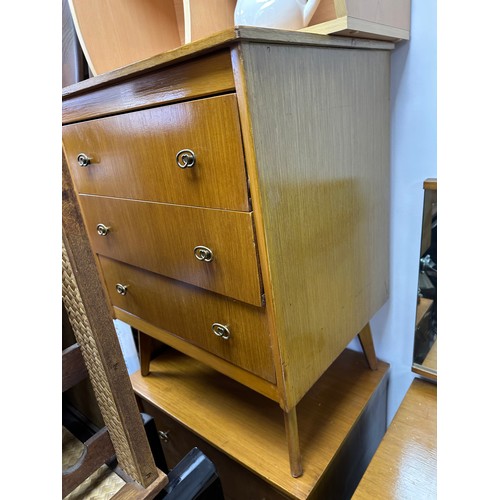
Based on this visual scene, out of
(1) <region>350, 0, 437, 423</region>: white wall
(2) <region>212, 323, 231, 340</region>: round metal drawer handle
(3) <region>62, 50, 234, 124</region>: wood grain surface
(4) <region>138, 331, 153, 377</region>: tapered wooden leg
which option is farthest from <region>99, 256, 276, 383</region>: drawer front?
(1) <region>350, 0, 437, 423</region>: white wall

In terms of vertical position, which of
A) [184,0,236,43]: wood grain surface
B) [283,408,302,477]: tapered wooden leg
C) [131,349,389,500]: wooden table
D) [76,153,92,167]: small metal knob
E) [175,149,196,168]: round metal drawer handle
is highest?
[184,0,236,43]: wood grain surface

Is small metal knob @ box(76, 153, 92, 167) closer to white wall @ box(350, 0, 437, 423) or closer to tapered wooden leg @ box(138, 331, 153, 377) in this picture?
tapered wooden leg @ box(138, 331, 153, 377)

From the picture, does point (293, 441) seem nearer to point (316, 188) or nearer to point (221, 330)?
point (221, 330)

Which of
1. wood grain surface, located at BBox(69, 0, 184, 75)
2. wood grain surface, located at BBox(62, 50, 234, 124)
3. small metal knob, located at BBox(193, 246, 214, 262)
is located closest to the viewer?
wood grain surface, located at BBox(62, 50, 234, 124)

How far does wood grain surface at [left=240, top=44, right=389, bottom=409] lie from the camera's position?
1.71 ft

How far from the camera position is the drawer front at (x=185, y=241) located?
1.90ft

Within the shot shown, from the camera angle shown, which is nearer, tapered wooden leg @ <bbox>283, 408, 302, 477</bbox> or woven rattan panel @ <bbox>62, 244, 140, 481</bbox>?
woven rattan panel @ <bbox>62, 244, 140, 481</bbox>

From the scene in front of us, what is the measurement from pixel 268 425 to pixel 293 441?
0.16 metres

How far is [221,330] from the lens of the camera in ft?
2.30

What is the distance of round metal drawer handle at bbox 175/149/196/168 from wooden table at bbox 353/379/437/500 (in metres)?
0.65

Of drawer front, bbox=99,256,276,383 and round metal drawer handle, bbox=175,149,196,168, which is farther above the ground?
round metal drawer handle, bbox=175,149,196,168

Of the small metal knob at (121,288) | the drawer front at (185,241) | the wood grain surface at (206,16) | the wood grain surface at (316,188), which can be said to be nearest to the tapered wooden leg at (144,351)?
the small metal knob at (121,288)

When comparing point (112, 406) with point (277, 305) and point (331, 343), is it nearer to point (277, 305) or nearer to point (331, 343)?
point (277, 305)

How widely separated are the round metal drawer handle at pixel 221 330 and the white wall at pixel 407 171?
1.55 feet
